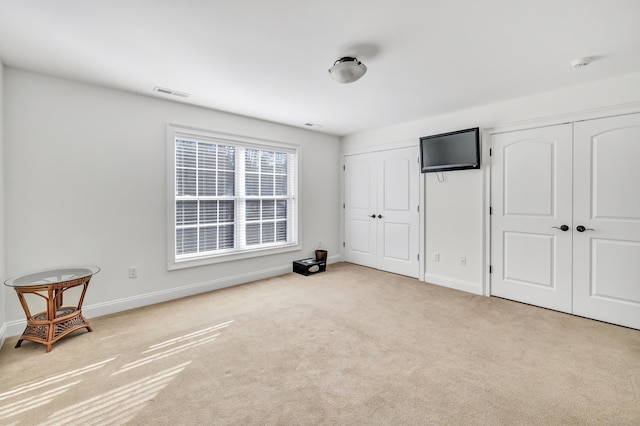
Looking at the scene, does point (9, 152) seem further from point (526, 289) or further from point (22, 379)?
point (526, 289)

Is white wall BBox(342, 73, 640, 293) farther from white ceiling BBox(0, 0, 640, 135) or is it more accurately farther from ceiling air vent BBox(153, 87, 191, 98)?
ceiling air vent BBox(153, 87, 191, 98)

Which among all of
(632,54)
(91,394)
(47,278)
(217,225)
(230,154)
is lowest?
(91,394)

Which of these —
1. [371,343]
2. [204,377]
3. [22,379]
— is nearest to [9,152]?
[22,379]

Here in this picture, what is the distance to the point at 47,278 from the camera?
247 centimetres

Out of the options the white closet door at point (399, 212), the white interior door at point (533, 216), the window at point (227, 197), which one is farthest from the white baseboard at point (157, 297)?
the white interior door at point (533, 216)

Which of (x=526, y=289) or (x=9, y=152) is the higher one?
(x=9, y=152)

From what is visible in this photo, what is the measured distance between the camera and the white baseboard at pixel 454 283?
12.6ft

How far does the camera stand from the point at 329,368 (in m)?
2.14

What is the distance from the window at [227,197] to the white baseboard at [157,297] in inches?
11.8

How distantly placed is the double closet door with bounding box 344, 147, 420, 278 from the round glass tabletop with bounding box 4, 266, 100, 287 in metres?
3.85

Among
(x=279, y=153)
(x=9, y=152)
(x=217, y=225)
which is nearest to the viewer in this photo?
(x=9, y=152)

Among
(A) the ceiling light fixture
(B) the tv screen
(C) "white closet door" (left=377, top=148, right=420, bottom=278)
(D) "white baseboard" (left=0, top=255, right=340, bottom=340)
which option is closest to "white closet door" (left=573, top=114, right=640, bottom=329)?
(B) the tv screen

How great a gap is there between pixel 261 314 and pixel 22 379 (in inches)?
71.1

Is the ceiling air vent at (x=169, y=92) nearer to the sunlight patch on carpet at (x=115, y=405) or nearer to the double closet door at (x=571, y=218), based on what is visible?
the sunlight patch on carpet at (x=115, y=405)
